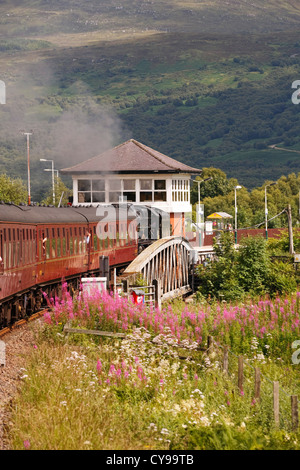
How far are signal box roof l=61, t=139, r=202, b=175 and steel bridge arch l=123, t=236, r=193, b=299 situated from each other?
11346 mm

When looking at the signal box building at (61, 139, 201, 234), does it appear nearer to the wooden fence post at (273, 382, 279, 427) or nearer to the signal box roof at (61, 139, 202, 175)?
the signal box roof at (61, 139, 202, 175)

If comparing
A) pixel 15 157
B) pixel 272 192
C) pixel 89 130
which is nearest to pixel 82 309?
pixel 89 130

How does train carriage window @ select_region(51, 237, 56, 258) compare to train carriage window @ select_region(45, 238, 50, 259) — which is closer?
train carriage window @ select_region(45, 238, 50, 259)

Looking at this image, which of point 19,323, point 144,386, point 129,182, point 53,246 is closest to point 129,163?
point 129,182

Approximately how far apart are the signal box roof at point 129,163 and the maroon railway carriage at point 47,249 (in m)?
23.3

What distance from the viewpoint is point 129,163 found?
6394 centimetres

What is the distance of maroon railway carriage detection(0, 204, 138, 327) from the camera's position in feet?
69.5

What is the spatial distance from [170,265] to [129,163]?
60.3 feet

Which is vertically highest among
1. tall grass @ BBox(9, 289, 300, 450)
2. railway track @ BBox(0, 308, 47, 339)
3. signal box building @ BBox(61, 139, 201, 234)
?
signal box building @ BBox(61, 139, 201, 234)

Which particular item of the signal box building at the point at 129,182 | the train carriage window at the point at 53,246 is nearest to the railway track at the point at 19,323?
the train carriage window at the point at 53,246

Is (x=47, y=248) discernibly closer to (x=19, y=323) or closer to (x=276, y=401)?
(x=19, y=323)

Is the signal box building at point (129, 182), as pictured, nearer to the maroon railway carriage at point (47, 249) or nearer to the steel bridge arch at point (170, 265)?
the steel bridge arch at point (170, 265)

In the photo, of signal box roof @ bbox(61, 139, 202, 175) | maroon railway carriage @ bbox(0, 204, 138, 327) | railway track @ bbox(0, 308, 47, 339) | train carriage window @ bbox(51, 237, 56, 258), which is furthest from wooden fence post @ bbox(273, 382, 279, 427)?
signal box roof @ bbox(61, 139, 202, 175)
